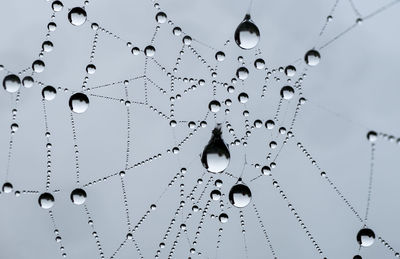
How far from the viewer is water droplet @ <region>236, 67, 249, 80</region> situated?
6.66 m

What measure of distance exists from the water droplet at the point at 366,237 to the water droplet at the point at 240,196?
3.75 ft

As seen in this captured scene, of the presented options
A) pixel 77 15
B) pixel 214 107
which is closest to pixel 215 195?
pixel 214 107

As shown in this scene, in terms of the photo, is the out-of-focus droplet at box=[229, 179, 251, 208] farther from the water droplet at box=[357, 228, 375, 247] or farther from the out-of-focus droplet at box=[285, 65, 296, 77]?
the out-of-focus droplet at box=[285, 65, 296, 77]

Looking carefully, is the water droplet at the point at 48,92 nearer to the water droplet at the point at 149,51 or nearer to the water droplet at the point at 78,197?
the water droplet at the point at 78,197

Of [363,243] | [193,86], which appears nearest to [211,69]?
[193,86]

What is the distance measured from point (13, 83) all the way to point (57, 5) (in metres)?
1.00

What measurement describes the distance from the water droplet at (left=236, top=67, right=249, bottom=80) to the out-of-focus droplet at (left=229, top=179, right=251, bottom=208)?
1386 millimetres

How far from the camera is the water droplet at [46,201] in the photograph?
6.35 m

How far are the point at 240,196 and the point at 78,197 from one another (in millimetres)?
1849

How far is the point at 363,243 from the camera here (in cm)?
573

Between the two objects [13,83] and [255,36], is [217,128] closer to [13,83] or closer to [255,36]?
[255,36]

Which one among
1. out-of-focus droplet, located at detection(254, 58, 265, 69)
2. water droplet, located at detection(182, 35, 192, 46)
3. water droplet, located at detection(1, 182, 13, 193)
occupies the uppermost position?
water droplet, located at detection(182, 35, 192, 46)

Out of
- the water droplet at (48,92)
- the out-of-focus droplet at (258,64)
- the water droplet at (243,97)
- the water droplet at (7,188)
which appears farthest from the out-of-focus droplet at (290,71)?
the water droplet at (7,188)

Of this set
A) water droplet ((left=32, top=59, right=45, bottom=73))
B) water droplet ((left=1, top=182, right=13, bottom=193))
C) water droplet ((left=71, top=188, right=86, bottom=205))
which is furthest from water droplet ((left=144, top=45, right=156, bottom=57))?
water droplet ((left=1, top=182, right=13, bottom=193))
